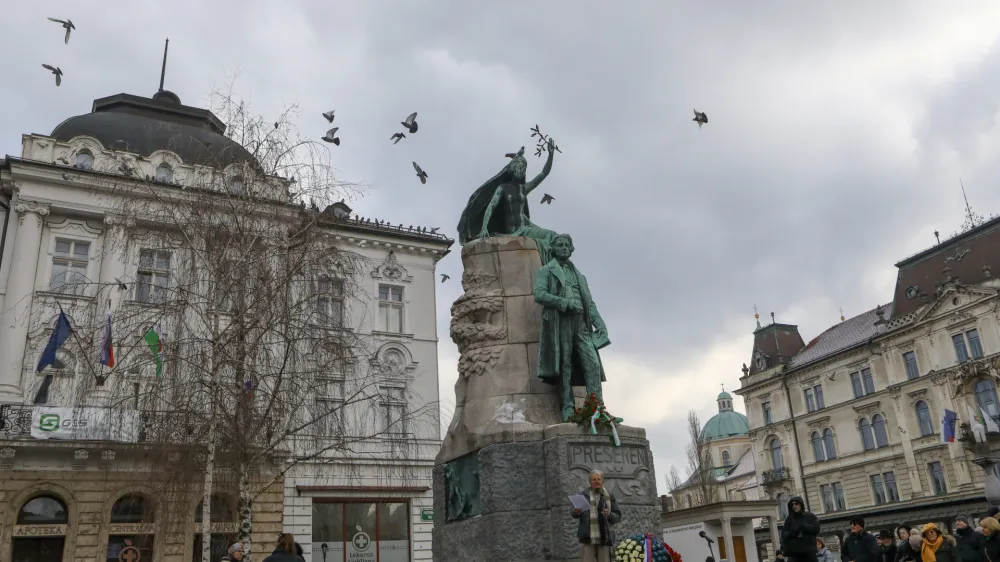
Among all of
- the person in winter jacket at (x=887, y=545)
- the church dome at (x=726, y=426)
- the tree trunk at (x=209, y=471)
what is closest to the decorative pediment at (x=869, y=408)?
the person in winter jacket at (x=887, y=545)

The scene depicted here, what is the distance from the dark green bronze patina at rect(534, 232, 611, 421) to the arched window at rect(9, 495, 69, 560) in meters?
20.9

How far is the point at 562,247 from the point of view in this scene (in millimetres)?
9453

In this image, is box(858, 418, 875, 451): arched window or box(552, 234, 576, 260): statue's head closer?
box(552, 234, 576, 260): statue's head

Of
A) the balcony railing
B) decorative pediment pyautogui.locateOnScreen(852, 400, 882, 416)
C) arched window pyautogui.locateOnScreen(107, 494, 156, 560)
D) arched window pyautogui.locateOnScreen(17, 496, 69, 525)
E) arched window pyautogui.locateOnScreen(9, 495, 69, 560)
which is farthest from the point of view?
the balcony railing

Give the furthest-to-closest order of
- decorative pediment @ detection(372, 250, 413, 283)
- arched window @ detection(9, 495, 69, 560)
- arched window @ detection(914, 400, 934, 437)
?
arched window @ detection(914, 400, 934, 437) < decorative pediment @ detection(372, 250, 413, 283) < arched window @ detection(9, 495, 69, 560)

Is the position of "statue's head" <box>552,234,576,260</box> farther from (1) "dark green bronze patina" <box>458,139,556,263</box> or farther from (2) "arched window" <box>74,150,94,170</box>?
(2) "arched window" <box>74,150,94,170</box>

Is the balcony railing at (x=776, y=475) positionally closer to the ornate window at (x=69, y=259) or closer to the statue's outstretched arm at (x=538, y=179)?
the ornate window at (x=69, y=259)

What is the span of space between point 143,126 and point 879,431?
47.0m

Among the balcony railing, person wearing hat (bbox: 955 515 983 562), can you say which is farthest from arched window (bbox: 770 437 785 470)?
person wearing hat (bbox: 955 515 983 562)

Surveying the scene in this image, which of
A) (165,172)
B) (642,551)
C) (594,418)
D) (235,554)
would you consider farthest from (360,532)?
(642,551)

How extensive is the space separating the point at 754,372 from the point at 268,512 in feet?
155

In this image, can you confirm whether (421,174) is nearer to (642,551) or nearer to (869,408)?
(642,551)

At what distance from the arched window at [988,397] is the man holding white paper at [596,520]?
151 ft

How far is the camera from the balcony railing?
57781mm
